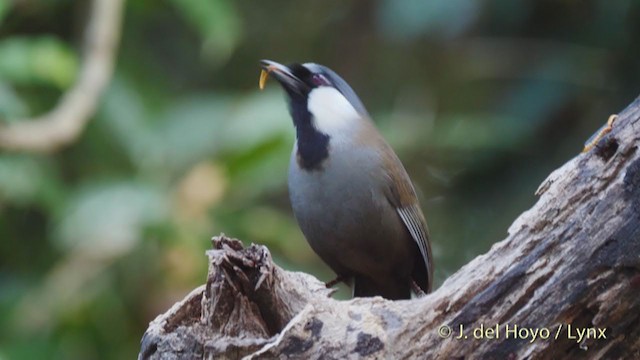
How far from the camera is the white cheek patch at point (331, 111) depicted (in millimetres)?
4770

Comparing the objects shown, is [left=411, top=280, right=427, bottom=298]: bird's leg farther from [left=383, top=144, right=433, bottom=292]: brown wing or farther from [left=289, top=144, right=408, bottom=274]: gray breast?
[left=289, top=144, right=408, bottom=274]: gray breast

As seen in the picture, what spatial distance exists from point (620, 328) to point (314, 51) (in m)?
6.19

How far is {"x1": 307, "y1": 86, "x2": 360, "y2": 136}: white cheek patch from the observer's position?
188 inches

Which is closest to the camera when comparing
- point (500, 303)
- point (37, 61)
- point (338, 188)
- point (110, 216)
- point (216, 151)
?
point (500, 303)

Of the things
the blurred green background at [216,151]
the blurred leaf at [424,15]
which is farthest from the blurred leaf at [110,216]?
the blurred leaf at [424,15]

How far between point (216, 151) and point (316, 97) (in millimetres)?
3185

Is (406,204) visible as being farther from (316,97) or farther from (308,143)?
(316,97)

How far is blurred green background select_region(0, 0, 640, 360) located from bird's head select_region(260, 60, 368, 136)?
204 centimetres

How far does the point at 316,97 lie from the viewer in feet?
16.0

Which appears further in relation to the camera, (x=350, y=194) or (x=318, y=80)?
(x=318, y=80)

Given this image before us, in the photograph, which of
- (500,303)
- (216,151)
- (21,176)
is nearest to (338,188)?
(500,303)

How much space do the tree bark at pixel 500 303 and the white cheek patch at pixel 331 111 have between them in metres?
1.09

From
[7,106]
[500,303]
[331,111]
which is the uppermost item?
[7,106]

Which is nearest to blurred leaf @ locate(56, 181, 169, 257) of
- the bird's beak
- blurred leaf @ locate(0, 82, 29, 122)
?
blurred leaf @ locate(0, 82, 29, 122)
